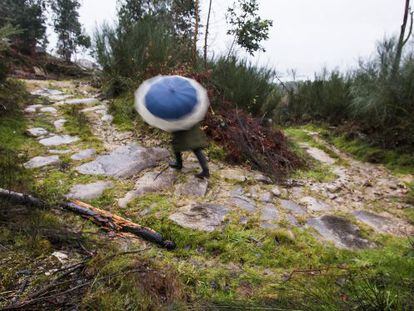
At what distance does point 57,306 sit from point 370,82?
18.3ft

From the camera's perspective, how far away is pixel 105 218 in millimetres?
2475

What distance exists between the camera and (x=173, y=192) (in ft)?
10.2

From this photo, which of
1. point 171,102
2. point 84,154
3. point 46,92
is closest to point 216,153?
point 171,102

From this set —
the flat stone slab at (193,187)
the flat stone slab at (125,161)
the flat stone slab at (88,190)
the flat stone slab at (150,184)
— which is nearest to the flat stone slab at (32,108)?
the flat stone slab at (125,161)

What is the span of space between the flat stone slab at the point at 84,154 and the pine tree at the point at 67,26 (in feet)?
48.3

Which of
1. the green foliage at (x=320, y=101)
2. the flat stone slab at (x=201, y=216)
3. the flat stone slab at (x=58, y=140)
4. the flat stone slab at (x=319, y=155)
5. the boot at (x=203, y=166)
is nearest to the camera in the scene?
the flat stone slab at (x=201, y=216)

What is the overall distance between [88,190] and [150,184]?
0.57 metres

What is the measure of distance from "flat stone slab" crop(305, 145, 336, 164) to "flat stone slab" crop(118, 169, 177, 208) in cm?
277

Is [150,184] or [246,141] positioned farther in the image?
[246,141]

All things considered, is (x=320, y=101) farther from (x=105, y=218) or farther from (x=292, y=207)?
(x=105, y=218)

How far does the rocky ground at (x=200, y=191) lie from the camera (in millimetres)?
2707

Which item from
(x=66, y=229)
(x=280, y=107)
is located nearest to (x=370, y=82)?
(x=280, y=107)

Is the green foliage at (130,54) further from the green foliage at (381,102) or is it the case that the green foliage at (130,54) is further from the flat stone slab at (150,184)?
the green foliage at (381,102)

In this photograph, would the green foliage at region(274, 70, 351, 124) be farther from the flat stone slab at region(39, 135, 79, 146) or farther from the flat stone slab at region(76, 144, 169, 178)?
the flat stone slab at region(39, 135, 79, 146)
